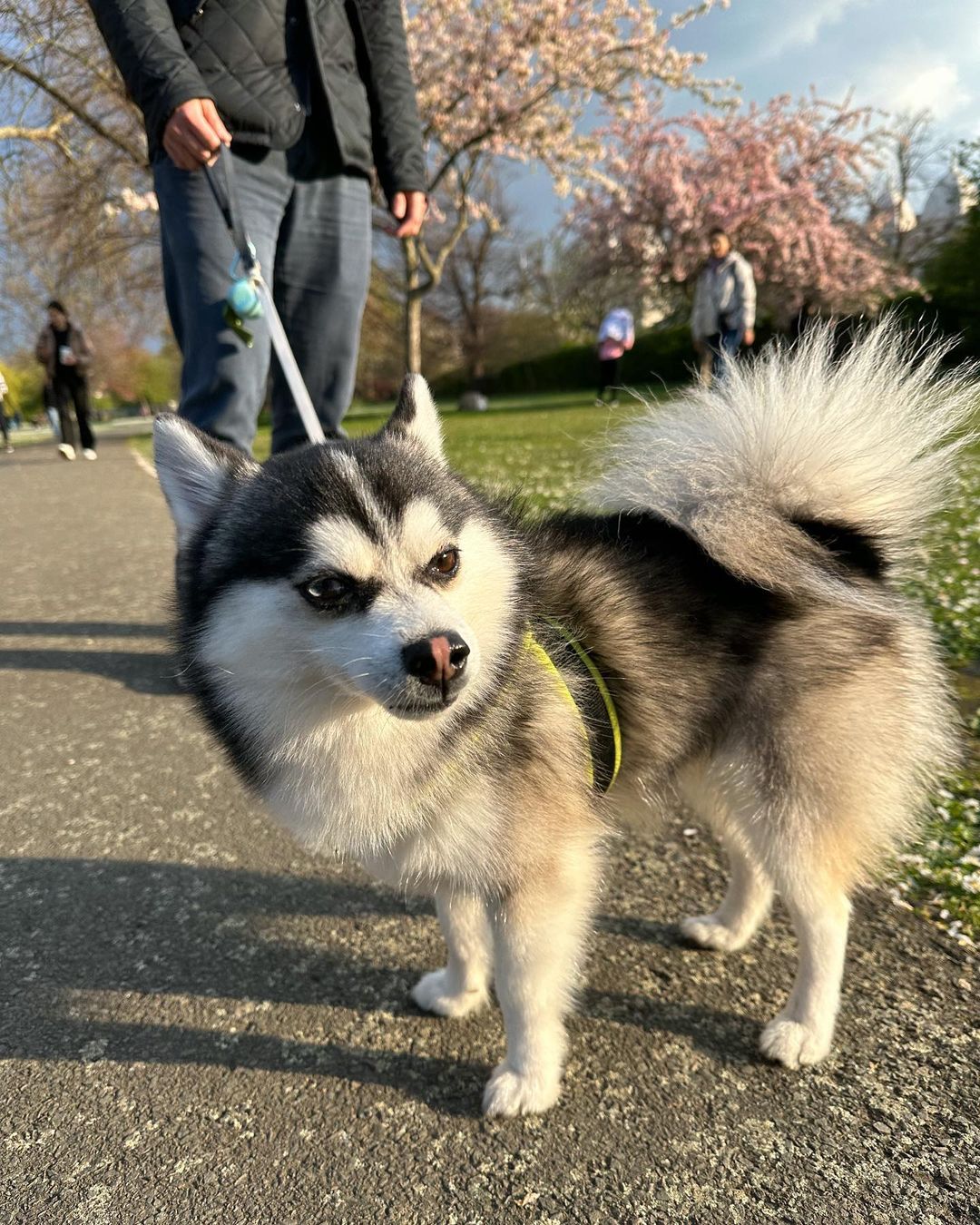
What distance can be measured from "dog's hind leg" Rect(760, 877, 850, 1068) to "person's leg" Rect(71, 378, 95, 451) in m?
16.6

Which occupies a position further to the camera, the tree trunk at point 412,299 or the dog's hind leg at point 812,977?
the tree trunk at point 412,299

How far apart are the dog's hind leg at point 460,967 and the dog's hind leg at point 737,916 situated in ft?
1.96

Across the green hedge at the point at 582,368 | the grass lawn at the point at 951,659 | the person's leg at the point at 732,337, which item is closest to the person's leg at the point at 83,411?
the grass lawn at the point at 951,659

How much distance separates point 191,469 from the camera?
5.92 feet

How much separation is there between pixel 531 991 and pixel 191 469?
1.43 metres

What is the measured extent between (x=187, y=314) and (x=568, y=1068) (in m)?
2.68

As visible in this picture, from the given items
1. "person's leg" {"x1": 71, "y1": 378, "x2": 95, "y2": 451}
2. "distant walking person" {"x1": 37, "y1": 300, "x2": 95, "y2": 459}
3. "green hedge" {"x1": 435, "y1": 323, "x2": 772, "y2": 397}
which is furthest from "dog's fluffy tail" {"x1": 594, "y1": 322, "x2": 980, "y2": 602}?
"green hedge" {"x1": 435, "y1": 323, "x2": 772, "y2": 397}

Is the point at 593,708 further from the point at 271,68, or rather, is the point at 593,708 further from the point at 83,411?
the point at 83,411

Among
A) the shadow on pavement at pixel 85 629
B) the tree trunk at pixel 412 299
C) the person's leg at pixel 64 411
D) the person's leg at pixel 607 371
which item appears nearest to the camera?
the shadow on pavement at pixel 85 629

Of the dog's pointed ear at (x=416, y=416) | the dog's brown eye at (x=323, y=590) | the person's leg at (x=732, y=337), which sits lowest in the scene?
the dog's brown eye at (x=323, y=590)

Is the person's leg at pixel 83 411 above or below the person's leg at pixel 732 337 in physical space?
below

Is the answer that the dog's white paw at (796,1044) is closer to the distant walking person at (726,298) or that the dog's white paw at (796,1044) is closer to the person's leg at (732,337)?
the distant walking person at (726,298)

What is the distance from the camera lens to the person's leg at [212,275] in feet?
8.70

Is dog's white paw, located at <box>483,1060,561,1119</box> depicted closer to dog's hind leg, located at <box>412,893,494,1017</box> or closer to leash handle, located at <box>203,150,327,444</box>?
dog's hind leg, located at <box>412,893,494,1017</box>
